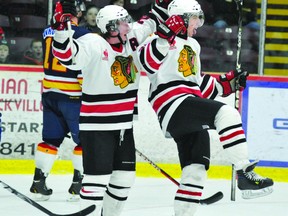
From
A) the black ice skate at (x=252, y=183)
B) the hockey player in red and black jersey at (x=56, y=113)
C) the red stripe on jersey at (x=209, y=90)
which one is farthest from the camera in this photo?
the hockey player in red and black jersey at (x=56, y=113)

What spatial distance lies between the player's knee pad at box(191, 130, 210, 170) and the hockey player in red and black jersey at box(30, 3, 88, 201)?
130cm

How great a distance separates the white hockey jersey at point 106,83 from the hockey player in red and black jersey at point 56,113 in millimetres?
1225

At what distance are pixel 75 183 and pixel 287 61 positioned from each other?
2308mm

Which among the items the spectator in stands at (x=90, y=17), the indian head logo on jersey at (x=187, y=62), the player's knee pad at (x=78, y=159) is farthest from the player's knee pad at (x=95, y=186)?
the spectator in stands at (x=90, y=17)

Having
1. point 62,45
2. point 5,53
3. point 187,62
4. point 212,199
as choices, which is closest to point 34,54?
point 5,53

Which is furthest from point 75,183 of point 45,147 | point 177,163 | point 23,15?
point 23,15

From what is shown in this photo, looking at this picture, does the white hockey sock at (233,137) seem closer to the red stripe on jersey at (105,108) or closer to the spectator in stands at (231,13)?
the red stripe on jersey at (105,108)

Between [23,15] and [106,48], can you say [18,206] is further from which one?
[23,15]

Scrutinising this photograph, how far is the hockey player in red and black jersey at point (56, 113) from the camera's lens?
5930mm

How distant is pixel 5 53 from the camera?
729 cm

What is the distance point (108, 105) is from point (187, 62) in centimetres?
50

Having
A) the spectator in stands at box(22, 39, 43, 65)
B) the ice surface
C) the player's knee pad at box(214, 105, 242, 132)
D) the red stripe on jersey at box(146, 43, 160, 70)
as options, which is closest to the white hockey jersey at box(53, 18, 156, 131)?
the red stripe on jersey at box(146, 43, 160, 70)

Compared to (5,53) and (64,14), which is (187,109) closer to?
(64,14)

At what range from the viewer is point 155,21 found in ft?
16.2
